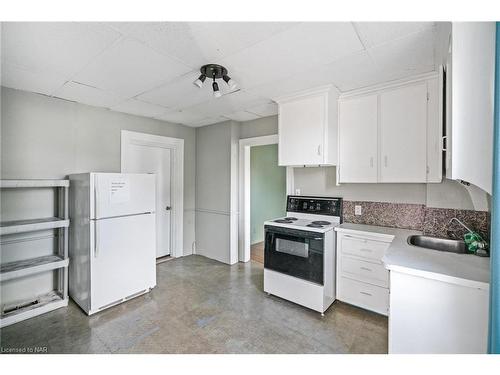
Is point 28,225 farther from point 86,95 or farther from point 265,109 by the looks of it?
point 265,109

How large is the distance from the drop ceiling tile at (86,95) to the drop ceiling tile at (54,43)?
1.34ft

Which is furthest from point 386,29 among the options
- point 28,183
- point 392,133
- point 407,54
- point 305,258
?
point 28,183

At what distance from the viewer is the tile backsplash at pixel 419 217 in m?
2.02

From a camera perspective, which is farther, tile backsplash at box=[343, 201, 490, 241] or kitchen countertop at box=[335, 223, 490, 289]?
tile backsplash at box=[343, 201, 490, 241]

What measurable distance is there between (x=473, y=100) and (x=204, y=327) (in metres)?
2.50

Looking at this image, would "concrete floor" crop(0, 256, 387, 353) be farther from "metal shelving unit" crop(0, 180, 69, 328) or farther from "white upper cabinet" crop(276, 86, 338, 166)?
"white upper cabinet" crop(276, 86, 338, 166)

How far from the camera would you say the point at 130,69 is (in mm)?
2023

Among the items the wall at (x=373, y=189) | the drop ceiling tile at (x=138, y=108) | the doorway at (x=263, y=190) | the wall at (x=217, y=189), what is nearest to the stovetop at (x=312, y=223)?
the wall at (x=373, y=189)

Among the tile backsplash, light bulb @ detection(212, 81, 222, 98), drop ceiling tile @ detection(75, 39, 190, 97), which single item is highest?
drop ceiling tile @ detection(75, 39, 190, 97)

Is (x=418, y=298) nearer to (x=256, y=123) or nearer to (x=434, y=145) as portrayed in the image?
(x=434, y=145)

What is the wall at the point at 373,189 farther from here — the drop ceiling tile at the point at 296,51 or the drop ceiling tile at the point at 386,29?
A: the drop ceiling tile at the point at 386,29

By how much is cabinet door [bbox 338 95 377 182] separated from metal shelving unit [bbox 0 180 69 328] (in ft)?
10.1

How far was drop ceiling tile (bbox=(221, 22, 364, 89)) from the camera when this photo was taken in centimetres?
149

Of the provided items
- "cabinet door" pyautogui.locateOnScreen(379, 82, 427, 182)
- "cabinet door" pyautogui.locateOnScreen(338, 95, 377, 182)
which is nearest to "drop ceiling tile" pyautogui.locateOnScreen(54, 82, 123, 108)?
"cabinet door" pyautogui.locateOnScreen(338, 95, 377, 182)
